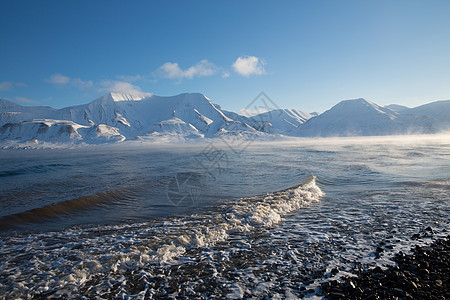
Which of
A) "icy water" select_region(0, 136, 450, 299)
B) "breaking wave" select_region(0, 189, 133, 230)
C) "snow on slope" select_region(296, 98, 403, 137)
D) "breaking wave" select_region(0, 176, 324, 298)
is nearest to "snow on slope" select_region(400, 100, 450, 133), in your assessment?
"snow on slope" select_region(296, 98, 403, 137)

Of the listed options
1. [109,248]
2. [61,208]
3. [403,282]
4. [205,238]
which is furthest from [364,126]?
[109,248]

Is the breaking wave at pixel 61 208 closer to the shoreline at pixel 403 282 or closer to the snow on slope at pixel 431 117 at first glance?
the shoreline at pixel 403 282

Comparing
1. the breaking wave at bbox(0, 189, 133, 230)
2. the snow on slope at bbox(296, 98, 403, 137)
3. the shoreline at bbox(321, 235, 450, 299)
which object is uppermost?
the snow on slope at bbox(296, 98, 403, 137)

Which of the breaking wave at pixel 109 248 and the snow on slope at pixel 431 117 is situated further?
the snow on slope at pixel 431 117

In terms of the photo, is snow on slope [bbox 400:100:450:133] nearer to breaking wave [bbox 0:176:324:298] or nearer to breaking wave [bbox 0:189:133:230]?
breaking wave [bbox 0:176:324:298]

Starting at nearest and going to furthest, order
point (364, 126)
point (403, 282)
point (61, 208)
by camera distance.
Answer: point (403, 282) → point (61, 208) → point (364, 126)

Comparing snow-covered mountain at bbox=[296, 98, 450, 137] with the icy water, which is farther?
snow-covered mountain at bbox=[296, 98, 450, 137]

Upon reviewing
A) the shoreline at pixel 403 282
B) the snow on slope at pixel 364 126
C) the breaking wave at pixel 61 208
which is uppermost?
the snow on slope at pixel 364 126

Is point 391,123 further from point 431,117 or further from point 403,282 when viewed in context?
point 403,282

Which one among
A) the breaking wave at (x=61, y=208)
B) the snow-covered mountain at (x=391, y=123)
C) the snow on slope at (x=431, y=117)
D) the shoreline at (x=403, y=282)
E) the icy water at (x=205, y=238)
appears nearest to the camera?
the shoreline at (x=403, y=282)

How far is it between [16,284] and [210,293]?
4128 millimetres

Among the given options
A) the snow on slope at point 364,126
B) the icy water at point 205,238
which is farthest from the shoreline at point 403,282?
the snow on slope at point 364,126

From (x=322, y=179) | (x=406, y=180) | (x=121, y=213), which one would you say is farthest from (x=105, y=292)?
(x=406, y=180)

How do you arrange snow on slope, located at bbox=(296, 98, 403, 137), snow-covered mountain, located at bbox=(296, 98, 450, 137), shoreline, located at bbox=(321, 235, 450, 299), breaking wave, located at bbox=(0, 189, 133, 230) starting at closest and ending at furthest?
shoreline, located at bbox=(321, 235, 450, 299) < breaking wave, located at bbox=(0, 189, 133, 230) < snow-covered mountain, located at bbox=(296, 98, 450, 137) < snow on slope, located at bbox=(296, 98, 403, 137)
